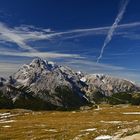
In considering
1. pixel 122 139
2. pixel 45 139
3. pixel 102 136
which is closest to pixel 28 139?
pixel 45 139

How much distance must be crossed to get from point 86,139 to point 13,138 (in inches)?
746

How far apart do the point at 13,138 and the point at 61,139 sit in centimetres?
1364

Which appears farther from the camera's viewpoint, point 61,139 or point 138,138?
point 61,139

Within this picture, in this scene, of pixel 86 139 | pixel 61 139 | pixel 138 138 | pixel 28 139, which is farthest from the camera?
pixel 28 139

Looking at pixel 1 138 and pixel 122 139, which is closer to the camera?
pixel 122 139

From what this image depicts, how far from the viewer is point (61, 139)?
5272cm

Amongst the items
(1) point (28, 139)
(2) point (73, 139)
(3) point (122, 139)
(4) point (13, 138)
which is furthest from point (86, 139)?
(4) point (13, 138)

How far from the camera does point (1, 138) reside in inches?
2488

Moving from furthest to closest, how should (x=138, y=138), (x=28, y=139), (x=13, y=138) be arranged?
(x=13, y=138) → (x=28, y=139) → (x=138, y=138)

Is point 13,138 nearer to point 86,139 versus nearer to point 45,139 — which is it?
point 45,139

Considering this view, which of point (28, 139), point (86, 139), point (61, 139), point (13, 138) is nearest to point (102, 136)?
point (86, 139)

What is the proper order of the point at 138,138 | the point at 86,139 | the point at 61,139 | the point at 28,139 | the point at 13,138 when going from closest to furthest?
1. the point at 138,138
2. the point at 86,139
3. the point at 61,139
4. the point at 28,139
5. the point at 13,138

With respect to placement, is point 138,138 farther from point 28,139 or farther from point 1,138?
point 1,138

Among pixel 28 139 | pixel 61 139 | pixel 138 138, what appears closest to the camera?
pixel 138 138
